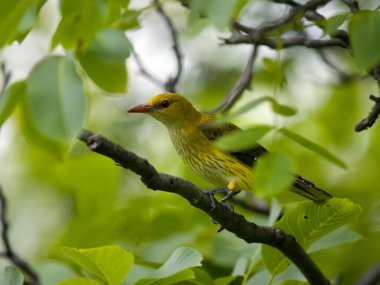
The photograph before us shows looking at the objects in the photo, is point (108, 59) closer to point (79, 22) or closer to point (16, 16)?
point (79, 22)

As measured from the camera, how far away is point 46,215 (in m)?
6.16

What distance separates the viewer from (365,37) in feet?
6.74

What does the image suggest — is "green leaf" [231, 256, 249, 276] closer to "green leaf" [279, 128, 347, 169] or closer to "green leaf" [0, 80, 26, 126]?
"green leaf" [279, 128, 347, 169]

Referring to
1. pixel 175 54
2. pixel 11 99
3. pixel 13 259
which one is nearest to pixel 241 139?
pixel 11 99

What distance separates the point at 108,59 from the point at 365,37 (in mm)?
725

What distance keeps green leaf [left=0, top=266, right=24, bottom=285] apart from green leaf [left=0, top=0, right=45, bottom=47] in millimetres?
849

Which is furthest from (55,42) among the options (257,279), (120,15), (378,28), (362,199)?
(362,199)

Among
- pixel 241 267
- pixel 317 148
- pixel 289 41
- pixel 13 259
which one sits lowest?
pixel 13 259

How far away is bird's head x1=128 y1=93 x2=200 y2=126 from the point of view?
183 inches

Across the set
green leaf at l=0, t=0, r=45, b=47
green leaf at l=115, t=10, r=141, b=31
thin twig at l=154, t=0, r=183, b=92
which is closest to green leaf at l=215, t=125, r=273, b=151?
green leaf at l=0, t=0, r=45, b=47

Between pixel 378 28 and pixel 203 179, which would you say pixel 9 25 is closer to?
pixel 378 28

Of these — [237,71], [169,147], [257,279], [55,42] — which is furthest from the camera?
[237,71]

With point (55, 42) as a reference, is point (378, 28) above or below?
above

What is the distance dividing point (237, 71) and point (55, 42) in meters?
4.61
